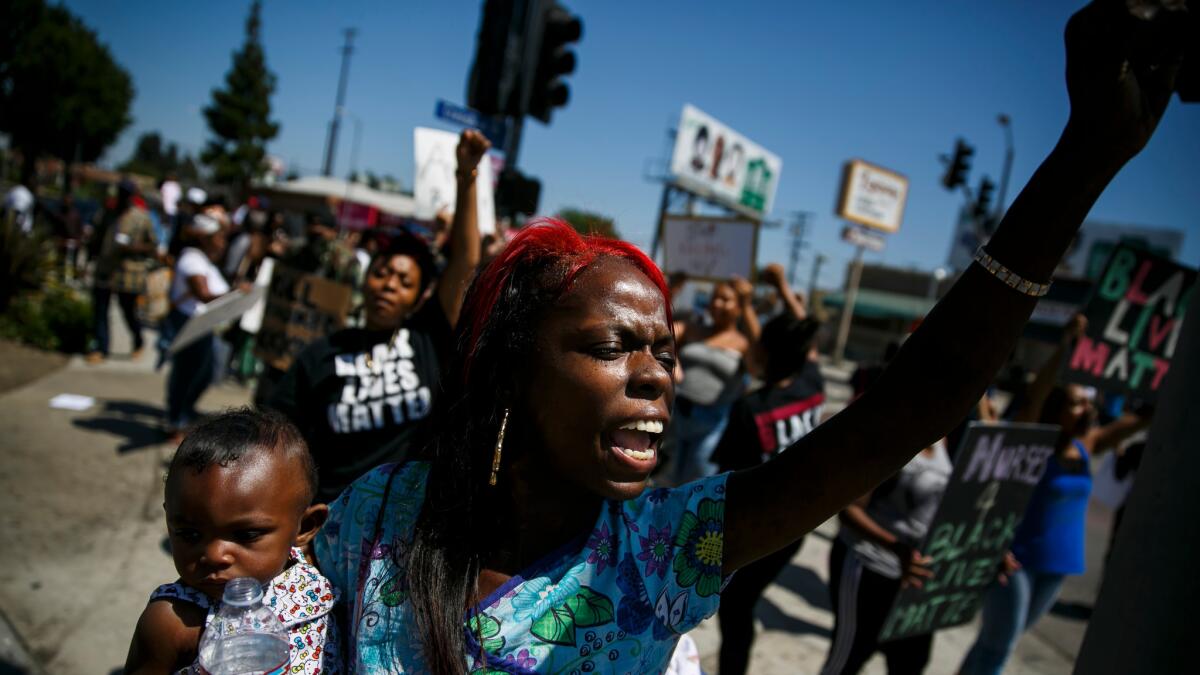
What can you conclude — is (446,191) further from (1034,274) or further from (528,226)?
(1034,274)

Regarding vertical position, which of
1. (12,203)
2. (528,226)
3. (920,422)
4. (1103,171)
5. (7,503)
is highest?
(1103,171)

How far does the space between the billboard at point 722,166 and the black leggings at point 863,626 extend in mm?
26158

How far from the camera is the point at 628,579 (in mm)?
1193

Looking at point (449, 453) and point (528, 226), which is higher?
point (528, 226)

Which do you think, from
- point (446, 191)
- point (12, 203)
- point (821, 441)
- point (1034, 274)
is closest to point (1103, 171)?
point (1034, 274)

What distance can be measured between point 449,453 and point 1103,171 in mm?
1091

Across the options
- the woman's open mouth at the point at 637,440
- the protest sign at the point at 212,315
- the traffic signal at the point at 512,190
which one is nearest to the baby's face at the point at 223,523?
the woman's open mouth at the point at 637,440

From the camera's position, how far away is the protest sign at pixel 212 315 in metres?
4.67

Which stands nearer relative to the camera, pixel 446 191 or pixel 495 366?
pixel 495 366

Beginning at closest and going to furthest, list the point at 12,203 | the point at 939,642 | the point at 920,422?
1. the point at 920,422
2. the point at 939,642
3. the point at 12,203

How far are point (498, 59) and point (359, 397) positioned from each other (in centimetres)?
391

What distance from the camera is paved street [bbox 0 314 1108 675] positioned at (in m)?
3.26

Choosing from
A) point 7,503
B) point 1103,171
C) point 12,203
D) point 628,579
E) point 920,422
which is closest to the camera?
point 1103,171

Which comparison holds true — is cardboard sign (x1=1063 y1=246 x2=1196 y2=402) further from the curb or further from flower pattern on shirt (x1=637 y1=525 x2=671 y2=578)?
the curb
